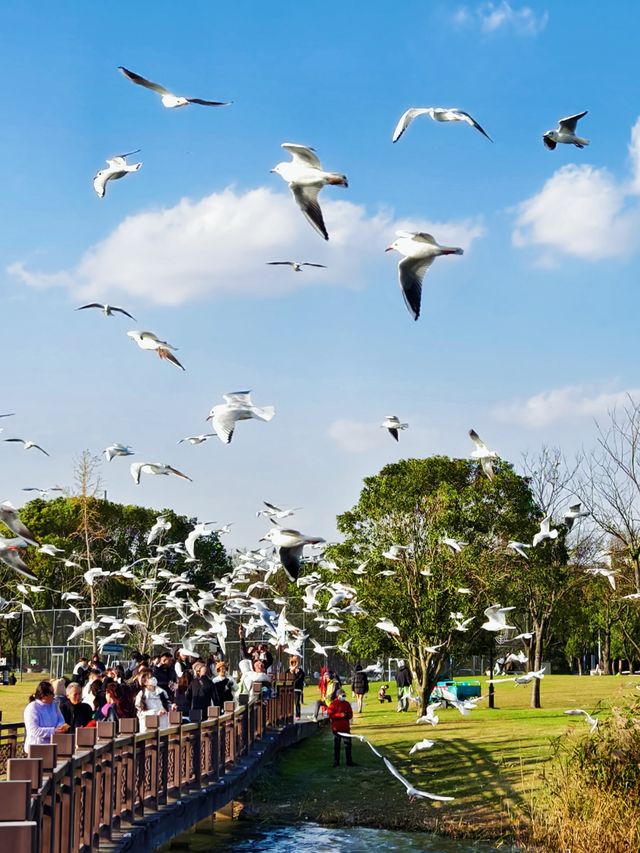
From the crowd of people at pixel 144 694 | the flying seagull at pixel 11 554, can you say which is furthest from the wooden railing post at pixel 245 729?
the flying seagull at pixel 11 554

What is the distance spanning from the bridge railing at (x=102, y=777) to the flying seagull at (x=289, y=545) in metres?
2.41

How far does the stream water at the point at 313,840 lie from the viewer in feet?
69.5

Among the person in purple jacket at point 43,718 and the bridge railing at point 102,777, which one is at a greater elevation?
the person in purple jacket at point 43,718

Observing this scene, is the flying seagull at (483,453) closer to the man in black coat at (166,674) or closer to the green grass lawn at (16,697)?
the man in black coat at (166,674)

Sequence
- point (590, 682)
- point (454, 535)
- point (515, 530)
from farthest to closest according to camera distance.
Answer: point (590, 682) < point (515, 530) < point (454, 535)

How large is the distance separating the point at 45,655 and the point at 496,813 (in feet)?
128

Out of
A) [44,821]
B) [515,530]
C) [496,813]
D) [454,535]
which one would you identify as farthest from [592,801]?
[515,530]

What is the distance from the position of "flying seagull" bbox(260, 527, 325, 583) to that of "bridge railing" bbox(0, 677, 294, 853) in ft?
7.92

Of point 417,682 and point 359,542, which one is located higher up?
point 359,542

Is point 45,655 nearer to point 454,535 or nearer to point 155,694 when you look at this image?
point 454,535

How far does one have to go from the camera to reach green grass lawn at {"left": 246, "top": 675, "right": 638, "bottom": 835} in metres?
23.2

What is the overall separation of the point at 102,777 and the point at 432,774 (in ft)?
51.4

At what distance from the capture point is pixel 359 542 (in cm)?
4153

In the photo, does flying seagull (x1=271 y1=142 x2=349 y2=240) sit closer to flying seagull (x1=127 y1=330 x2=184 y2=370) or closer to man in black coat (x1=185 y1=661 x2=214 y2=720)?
flying seagull (x1=127 y1=330 x2=184 y2=370)
